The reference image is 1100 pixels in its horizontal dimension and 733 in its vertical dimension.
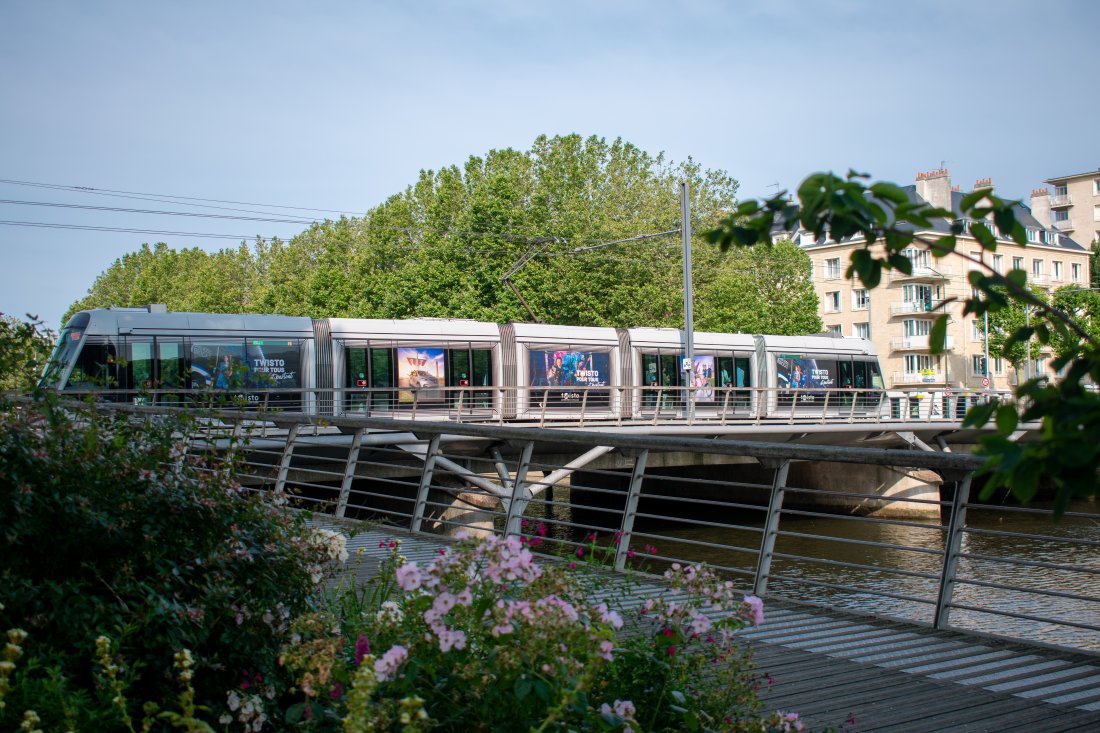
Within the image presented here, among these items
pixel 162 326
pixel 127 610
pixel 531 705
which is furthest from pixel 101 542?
pixel 162 326

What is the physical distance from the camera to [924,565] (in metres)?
24.7

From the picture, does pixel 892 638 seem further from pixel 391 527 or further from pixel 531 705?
pixel 391 527

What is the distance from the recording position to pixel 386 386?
93.7 ft

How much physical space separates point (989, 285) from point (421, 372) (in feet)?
88.3

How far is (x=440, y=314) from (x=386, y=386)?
19.3m

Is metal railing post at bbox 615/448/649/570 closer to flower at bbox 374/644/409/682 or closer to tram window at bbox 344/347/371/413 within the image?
flower at bbox 374/644/409/682

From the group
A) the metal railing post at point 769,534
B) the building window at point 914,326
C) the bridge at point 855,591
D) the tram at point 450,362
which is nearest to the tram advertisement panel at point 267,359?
the tram at point 450,362

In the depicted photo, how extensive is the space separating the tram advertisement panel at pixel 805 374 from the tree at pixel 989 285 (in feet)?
114

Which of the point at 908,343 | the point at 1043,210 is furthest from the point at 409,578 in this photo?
the point at 1043,210

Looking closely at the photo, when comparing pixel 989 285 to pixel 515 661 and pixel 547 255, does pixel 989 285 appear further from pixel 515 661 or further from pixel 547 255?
pixel 547 255

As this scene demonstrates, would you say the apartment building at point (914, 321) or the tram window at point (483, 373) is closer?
the tram window at point (483, 373)

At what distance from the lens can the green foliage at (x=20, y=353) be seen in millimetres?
4777

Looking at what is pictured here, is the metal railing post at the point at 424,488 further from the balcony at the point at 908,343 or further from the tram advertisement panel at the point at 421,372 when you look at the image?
the balcony at the point at 908,343

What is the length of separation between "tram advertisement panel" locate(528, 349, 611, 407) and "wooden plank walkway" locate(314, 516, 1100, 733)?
24588mm
